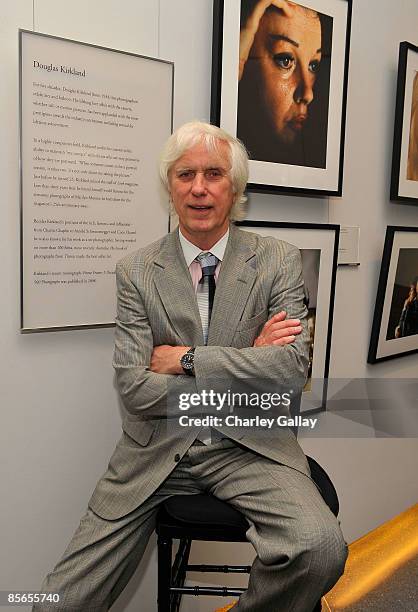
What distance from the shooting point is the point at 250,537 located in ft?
5.49

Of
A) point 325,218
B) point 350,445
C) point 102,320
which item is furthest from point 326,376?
point 102,320

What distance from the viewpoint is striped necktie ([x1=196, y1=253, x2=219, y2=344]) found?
1943 millimetres

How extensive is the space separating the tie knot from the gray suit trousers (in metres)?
0.53

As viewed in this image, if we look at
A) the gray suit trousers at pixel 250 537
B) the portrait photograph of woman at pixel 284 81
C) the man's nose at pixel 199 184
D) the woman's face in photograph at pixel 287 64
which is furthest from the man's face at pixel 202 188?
the gray suit trousers at pixel 250 537

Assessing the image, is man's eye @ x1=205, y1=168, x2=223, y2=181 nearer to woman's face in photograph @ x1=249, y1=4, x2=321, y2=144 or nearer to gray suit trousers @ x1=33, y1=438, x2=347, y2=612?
woman's face in photograph @ x1=249, y1=4, x2=321, y2=144

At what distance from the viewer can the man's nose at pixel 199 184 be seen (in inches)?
74.4

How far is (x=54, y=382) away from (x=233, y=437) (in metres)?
0.67

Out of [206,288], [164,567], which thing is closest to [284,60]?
[206,288]

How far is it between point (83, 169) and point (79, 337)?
0.57 meters

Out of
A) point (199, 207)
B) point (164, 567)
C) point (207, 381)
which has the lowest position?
point (164, 567)

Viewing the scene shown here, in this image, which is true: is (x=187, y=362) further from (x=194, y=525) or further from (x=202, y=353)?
(x=194, y=525)

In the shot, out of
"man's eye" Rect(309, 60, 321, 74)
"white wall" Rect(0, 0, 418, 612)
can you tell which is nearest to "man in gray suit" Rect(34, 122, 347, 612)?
"white wall" Rect(0, 0, 418, 612)

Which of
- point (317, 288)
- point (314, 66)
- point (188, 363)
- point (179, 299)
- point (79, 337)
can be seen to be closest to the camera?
point (188, 363)

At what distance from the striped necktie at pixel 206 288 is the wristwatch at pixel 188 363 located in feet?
0.48
